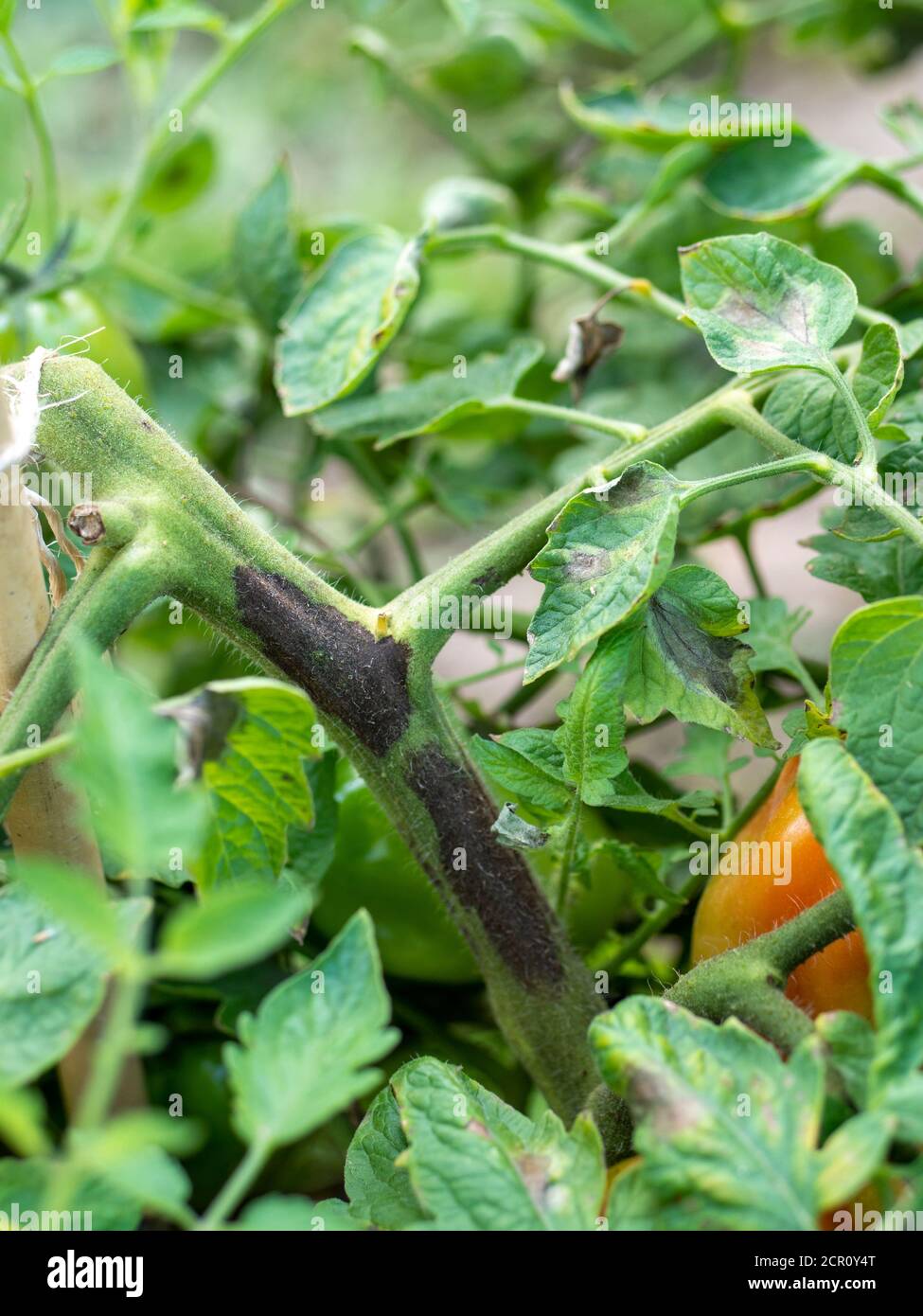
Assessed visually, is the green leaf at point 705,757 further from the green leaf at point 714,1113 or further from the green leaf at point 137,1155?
the green leaf at point 137,1155

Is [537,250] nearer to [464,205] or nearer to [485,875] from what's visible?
[464,205]

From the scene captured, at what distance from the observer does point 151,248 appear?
1.62m

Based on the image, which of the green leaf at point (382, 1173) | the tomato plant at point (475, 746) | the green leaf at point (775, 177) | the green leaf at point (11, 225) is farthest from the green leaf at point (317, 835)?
the green leaf at point (775, 177)

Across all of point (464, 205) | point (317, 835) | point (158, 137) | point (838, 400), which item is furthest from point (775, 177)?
point (317, 835)

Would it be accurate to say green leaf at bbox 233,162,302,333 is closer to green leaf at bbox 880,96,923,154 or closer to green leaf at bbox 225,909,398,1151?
green leaf at bbox 880,96,923,154

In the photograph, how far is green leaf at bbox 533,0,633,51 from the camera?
34.3 inches

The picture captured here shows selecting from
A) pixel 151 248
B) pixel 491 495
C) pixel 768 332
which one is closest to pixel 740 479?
pixel 768 332

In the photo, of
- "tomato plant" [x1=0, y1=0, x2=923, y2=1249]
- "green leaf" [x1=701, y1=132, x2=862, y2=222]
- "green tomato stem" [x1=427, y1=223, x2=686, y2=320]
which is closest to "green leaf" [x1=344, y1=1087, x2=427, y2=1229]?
"tomato plant" [x1=0, y1=0, x2=923, y2=1249]

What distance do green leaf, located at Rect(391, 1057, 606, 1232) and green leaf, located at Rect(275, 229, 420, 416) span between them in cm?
36

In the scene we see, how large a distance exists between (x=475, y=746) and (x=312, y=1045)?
17 cm

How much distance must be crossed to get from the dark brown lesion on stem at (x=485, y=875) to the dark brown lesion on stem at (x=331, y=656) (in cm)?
3

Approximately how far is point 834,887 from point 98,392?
0.36m

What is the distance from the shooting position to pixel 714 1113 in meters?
0.34

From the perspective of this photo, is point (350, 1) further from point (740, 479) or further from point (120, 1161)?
point (120, 1161)
